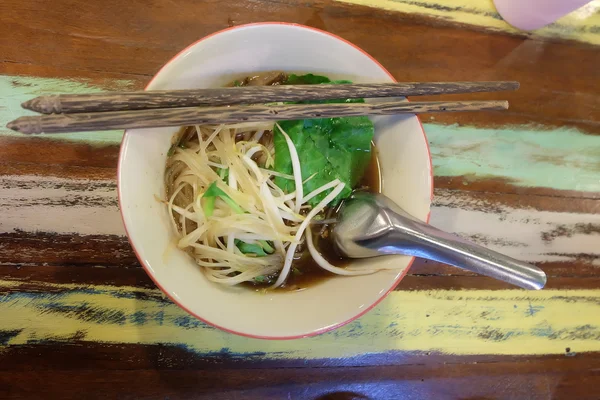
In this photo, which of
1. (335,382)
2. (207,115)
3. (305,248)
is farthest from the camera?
(335,382)

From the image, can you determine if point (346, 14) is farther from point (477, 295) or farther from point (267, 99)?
point (477, 295)

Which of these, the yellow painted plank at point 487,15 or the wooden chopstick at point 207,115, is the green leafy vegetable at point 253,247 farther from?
the yellow painted plank at point 487,15

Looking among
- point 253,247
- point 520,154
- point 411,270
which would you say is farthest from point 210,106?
point 520,154

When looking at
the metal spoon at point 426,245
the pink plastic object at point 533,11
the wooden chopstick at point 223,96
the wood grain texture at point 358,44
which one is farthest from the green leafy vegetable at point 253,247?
the pink plastic object at point 533,11

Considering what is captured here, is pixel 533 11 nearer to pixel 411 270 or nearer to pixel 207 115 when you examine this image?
pixel 411 270

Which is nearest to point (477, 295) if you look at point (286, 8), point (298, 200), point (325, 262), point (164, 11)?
point (325, 262)

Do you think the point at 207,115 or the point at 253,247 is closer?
the point at 207,115
